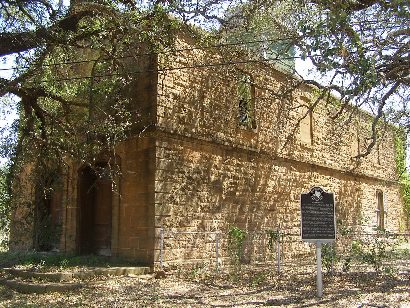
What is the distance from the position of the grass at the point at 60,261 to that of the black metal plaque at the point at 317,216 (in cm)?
501

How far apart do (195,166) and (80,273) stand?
4.33m

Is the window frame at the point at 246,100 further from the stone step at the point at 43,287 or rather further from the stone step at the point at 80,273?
the stone step at the point at 43,287

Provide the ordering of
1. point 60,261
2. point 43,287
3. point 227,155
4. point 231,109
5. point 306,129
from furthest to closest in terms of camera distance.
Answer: point 306,129, point 231,109, point 227,155, point 60,261, point 43,287

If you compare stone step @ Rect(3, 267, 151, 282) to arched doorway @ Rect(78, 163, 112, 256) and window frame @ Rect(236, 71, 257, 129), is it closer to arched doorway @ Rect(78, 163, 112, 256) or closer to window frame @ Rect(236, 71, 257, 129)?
arched doorway @ Rect(78, 163, 112, 256)

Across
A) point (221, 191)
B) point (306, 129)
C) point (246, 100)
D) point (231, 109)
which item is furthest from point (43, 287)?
point (306, 129)

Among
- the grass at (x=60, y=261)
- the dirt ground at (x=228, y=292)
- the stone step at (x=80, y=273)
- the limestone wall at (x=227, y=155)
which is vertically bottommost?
the dirt ground at (x=228, y=292)

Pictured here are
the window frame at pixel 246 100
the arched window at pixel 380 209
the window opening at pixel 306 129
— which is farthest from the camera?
the arched window at pixel 380 209

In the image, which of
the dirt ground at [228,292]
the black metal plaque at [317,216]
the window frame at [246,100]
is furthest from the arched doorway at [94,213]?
the black metal plaque at [317,216]

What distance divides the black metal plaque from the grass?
5006 millimetres

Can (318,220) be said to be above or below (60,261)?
above

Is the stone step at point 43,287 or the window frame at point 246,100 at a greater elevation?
the window frame at point 246,100

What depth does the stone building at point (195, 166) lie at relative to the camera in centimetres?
1226

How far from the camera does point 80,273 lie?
34.7 feet

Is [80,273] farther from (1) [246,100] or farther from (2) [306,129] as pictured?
(2) [306,129]
